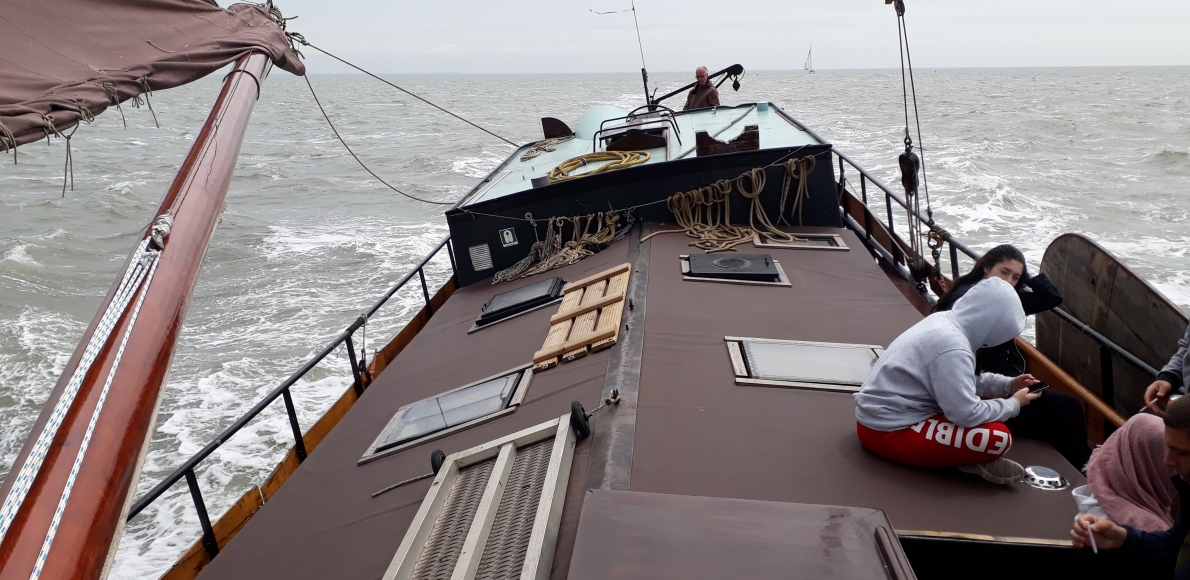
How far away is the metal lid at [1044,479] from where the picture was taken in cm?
302

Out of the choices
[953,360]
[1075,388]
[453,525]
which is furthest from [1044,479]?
[453,525]

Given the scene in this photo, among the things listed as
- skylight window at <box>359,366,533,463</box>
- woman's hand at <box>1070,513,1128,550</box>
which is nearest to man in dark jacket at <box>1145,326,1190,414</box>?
woman's hand at <box>1070,513,1128,550</box>

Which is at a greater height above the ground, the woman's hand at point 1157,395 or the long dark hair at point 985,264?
the long dark hair at point 985,264

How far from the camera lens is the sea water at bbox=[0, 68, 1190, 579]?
9.66m

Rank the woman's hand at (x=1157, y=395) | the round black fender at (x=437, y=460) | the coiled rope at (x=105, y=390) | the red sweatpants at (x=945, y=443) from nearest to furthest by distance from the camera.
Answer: the coiled rope at (x=105, y=390), the red sweatpants at (x=945, y=443), the woman's hand at (x=1157, y=395), the round black fender at (x=437, y=460)

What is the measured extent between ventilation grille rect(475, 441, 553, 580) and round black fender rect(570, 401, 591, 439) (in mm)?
130

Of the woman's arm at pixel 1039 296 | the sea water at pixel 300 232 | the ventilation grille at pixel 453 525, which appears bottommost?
the sea water at pixel 300 232

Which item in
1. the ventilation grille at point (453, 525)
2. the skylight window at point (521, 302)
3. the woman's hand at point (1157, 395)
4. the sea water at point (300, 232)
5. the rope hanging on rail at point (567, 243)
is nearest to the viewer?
the ventilation grille at point (453, 525)

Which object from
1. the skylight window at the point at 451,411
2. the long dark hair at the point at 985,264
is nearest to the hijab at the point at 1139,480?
the long dark hair at the point at 985,264

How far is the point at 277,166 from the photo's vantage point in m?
29.0

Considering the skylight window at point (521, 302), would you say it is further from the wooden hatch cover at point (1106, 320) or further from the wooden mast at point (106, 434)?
the wooden hatch cover at point (1106, 320)

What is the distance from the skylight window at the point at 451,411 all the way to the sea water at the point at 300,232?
117 inches

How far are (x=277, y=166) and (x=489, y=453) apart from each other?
28528 mm

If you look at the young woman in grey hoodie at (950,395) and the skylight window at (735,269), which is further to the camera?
the skylight window at (735,269)
